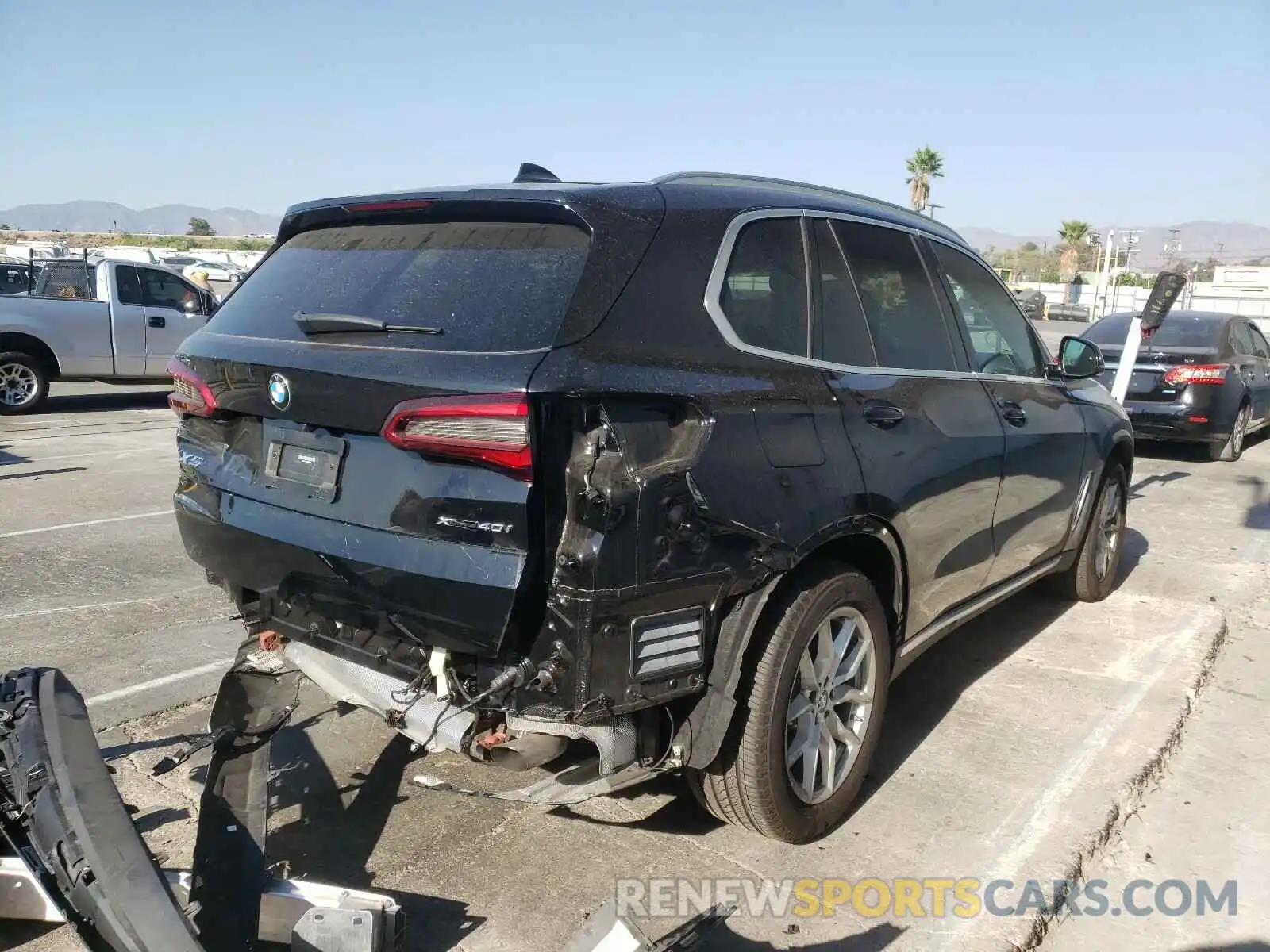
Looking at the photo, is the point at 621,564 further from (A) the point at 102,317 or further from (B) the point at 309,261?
(A) the point at 102,317

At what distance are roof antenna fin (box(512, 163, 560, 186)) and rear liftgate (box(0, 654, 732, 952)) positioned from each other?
6.09ft

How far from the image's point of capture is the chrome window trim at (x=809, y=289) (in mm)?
2895

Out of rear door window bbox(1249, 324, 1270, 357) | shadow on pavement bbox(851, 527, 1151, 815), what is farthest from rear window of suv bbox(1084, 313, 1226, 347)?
shadow on pavement bbox(851, 527, 1151, 815)

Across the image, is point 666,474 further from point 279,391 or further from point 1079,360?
point 1079,360

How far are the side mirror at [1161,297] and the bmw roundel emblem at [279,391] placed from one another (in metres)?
6.64

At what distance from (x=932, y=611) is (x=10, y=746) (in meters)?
3.01

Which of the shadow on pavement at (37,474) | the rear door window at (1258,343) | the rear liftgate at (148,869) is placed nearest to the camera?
the rear liftgate at (148,869)

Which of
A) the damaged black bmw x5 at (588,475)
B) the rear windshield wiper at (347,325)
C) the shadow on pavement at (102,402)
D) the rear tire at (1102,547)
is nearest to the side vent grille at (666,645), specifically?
the damaged black bmw x5 at (588,475)

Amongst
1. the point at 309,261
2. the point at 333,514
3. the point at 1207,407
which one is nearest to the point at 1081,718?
the point at 333,514

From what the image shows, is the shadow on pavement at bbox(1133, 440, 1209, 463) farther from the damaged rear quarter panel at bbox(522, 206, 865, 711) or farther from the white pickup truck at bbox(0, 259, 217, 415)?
the white pickup truck at bbox(0, 259, 217, 415)

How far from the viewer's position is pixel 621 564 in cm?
246

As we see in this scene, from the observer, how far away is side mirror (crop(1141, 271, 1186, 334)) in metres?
7.46

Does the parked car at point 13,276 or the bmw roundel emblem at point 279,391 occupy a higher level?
the parked car at point 13,276

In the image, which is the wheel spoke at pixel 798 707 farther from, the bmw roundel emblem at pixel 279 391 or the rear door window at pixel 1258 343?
the rear door window at pixel 1258 343
